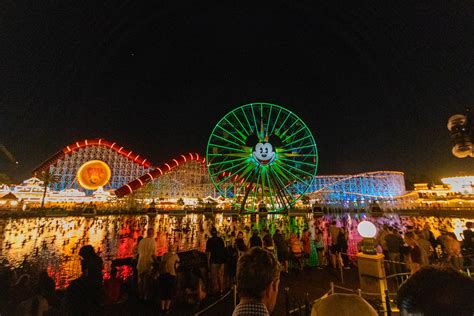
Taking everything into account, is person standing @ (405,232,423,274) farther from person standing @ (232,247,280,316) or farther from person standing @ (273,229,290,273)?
person standing @ (232,247,280,316)

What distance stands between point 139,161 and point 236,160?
3606cm

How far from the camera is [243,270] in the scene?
180 centimetres

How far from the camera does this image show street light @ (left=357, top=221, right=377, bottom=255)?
17.2ft

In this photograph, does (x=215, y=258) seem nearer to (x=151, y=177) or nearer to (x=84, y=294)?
(x=84, y=294)

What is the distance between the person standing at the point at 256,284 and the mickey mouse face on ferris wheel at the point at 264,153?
2174 cm

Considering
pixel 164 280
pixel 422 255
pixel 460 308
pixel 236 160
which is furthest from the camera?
pixel 236 160

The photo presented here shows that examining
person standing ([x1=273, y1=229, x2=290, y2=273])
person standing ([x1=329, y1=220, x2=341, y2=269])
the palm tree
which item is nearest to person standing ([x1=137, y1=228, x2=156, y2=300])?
person standing ([x1=273, y1=229, x2=290, y2=273])

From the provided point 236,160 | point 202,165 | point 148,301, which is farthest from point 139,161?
point 148,301

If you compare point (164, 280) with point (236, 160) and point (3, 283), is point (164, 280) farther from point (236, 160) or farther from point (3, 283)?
point (236, 160)

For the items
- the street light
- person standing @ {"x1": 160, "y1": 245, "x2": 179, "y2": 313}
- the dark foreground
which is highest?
the street light

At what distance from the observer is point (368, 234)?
5.32 metres

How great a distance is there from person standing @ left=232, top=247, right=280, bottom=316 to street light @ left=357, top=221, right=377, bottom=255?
13.6 ft

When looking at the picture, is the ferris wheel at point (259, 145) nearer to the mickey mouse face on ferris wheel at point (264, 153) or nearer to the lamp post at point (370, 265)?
the mickey mouse face on ferris wheel at point (264, 153)

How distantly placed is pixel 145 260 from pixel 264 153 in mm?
18615
